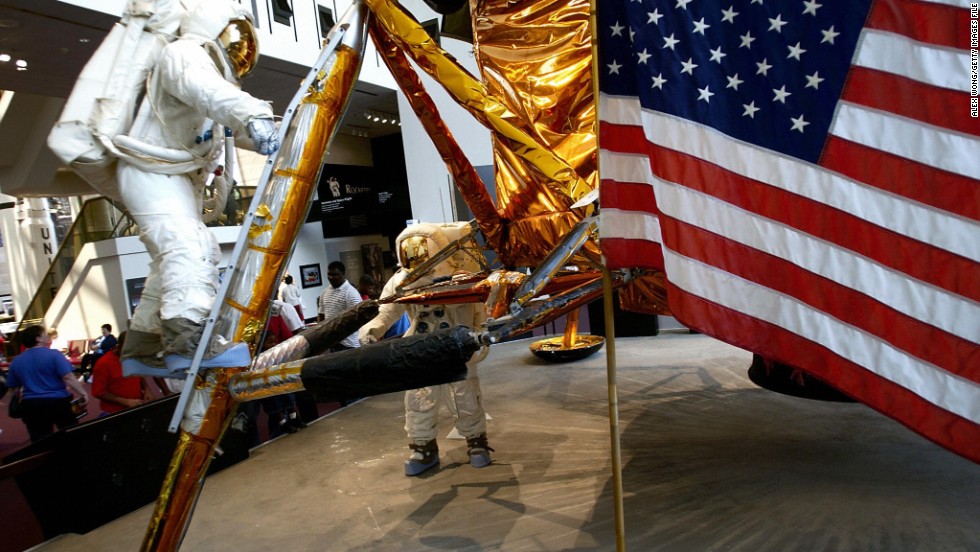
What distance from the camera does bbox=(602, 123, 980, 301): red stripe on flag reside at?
80.6 inches

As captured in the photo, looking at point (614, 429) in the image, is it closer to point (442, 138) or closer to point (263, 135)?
point (263, 135)

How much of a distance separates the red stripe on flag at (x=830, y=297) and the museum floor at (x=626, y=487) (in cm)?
133

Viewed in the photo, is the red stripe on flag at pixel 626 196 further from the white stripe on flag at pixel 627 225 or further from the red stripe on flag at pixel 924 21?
the red stripe on flag at pixel 924 21

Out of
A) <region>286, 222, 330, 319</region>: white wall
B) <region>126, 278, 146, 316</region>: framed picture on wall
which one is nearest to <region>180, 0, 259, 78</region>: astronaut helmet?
<region>126, 278, 146, 316</region>: framed picture on wall

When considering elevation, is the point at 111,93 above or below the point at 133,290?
above

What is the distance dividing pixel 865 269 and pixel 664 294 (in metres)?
1.79

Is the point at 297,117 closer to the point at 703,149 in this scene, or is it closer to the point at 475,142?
the point at 703,149

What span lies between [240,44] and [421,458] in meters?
2.97

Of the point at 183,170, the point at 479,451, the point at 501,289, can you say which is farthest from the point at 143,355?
the point at 479,451

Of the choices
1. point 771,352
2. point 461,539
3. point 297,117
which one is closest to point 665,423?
point 461,539

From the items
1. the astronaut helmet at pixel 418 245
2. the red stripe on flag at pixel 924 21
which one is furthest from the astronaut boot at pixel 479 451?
the red stripe on flag at pixel 924 21

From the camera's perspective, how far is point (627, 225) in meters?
2.67

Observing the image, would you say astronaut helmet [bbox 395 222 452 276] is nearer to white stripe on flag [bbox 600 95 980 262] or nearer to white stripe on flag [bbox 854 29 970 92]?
white stripe on flag [bbox 600 95 980 262]

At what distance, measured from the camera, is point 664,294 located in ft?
12.9
